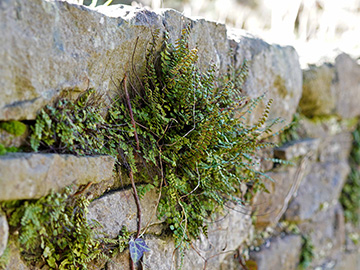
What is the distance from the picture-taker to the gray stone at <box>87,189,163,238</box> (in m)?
1.39

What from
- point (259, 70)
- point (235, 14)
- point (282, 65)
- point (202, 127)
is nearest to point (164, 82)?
point (202, 127)

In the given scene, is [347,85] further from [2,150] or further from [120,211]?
[2,150]

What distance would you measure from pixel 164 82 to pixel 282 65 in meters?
1.18

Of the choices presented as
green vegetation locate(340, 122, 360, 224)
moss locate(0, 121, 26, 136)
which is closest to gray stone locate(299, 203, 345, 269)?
green vegetation locate(340, 122, 360, 224)

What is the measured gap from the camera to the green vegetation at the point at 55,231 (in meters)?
1.10

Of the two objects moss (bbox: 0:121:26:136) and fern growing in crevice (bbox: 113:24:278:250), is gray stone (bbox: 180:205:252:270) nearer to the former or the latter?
fern growing in crevice (bbox: 113:24:278:250)

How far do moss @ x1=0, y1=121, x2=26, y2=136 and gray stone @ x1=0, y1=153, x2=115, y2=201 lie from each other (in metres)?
0.08

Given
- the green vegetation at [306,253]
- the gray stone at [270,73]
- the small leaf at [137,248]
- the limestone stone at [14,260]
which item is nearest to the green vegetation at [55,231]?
the limestone stone at [14,260]

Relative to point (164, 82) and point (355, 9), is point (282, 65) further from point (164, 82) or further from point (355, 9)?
point (355, 9)

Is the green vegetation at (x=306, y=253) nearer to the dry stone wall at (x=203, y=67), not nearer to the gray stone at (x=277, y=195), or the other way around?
the dry stone wall at (x=203, y=67)

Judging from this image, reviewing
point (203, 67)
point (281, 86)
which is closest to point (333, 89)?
point (281, 86)

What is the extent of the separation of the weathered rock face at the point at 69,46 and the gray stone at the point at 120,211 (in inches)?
16.8

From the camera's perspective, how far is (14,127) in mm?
1125

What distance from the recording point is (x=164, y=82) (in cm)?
152
